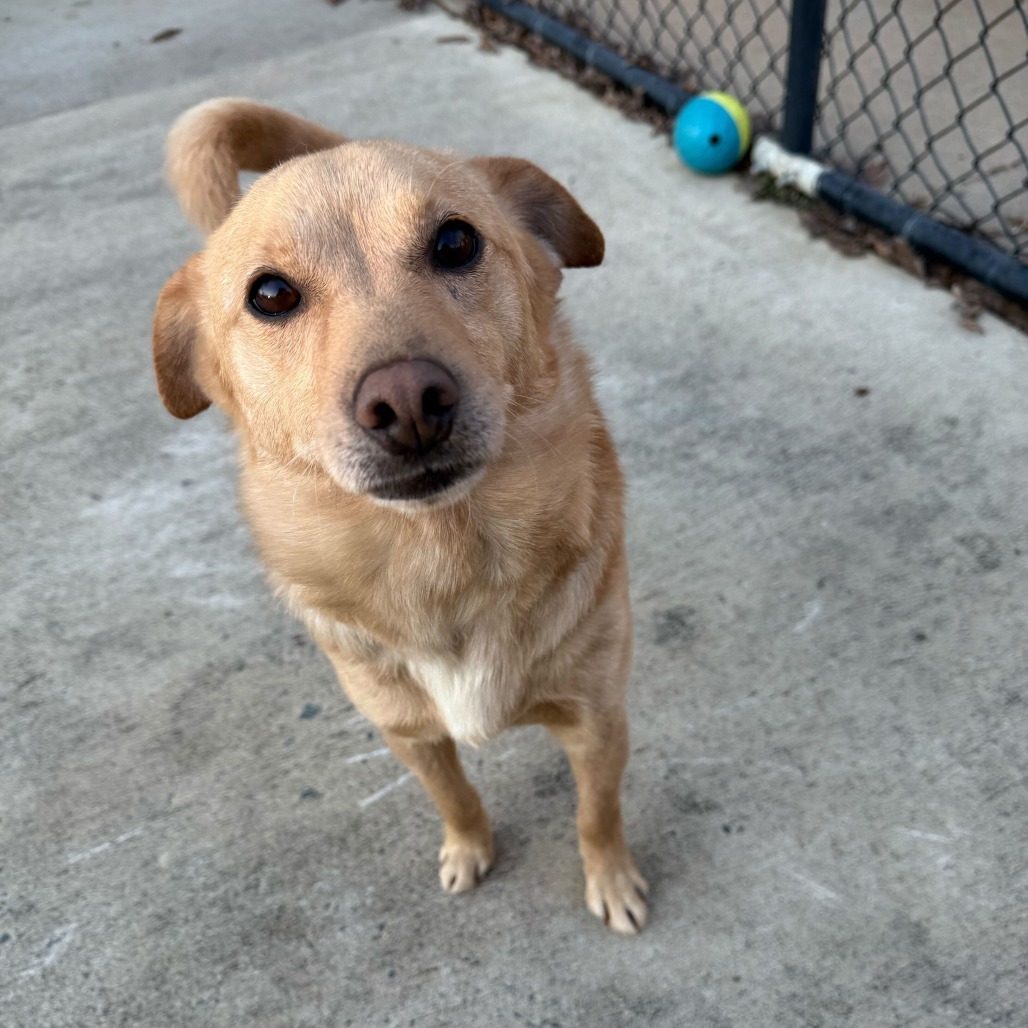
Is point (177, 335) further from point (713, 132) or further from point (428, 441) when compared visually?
point (713, 132)

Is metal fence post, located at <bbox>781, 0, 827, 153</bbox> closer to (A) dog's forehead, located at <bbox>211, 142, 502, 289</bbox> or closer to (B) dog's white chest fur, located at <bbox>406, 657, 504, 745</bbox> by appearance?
(A) dog's forehead, located at <bbox>211, 142, 502, 289</bbox>

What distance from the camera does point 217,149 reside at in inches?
75.7

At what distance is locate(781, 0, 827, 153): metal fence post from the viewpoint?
3.17 meters

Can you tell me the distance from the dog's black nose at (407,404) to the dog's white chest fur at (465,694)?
454 millimetres

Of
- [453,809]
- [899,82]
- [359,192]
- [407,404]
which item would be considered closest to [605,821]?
[453,809]

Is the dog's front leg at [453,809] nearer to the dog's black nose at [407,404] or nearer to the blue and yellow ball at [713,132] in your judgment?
the dog's black nose at [407,404]

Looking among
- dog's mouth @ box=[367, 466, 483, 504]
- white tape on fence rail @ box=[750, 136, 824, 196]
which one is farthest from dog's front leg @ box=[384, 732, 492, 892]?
white tape on fence rail @ box=[750, 136, 824, 196]

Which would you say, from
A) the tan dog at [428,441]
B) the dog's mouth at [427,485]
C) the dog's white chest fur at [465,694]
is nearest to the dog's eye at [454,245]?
the tan dog at [428,441]

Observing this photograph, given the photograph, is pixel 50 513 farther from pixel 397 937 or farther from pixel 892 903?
pixel 892 903

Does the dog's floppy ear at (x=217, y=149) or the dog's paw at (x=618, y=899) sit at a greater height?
the dog's floppy ear at (x=217, y=149)

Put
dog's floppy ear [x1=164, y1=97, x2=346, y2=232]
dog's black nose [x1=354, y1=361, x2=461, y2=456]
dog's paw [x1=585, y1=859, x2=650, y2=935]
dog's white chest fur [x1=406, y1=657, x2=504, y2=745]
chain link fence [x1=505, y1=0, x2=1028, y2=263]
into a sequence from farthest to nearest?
chain link fence [x1=505, y1=0, x2=1028, y2=263], dog's floppy ear [x1=164, y1=97, x2=346, y2=232], dog's paw [x1=585, y1=859, x2=650, y2=935], dog's white chest fur [x1=406, y1=657, x2=504, y2=745], dog's black nose [x1=354, y1=361, x2=461, y2=456]

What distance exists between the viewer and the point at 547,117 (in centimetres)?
411

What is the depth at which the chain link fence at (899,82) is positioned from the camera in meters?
3.16

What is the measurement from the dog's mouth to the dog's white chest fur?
0.35 m
